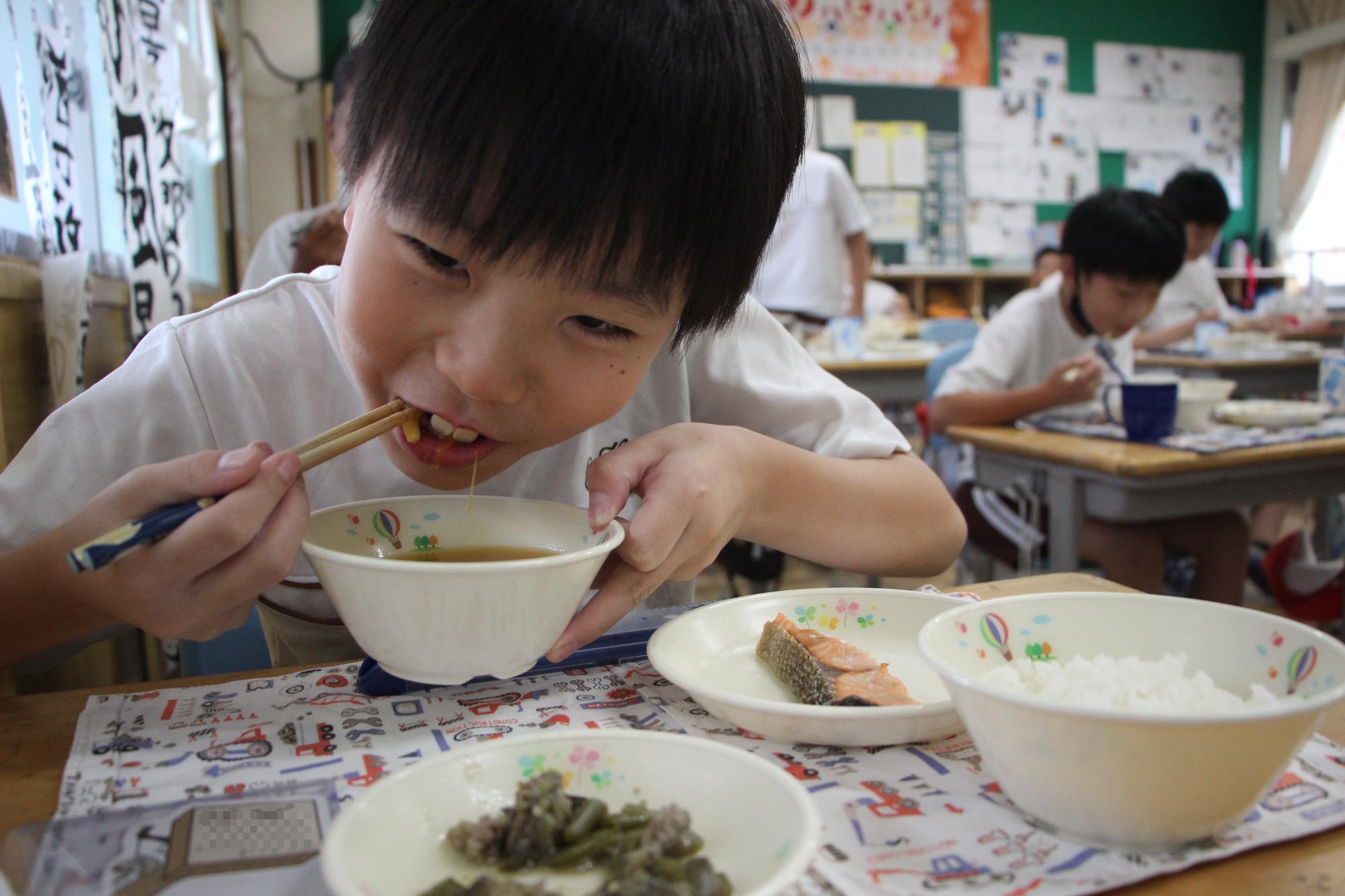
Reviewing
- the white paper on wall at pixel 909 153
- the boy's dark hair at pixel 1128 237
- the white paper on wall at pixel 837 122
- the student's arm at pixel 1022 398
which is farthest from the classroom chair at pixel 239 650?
the white paper on wall at pixel 909 153

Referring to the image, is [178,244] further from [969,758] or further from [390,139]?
[969,758]

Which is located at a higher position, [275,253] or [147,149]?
[147,149]

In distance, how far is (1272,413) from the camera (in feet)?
7.30

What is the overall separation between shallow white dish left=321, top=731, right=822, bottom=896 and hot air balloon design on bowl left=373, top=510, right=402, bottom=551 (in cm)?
28

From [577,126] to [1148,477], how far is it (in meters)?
1.65

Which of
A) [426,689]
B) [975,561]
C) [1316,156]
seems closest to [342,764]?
[426,689]

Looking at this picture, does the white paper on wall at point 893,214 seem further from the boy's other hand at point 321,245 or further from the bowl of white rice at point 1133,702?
the bowl of white rice at point 1133,702

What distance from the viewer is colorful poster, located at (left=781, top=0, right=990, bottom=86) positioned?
296 inches

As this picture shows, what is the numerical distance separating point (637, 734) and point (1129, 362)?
3.04 metres

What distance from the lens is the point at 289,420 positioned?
0.98 meters

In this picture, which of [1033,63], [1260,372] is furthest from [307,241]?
[1033,63]

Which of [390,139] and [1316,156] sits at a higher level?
[1316,156]

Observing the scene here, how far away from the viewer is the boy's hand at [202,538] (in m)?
0.56

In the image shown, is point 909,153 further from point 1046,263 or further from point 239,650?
point 239,650
